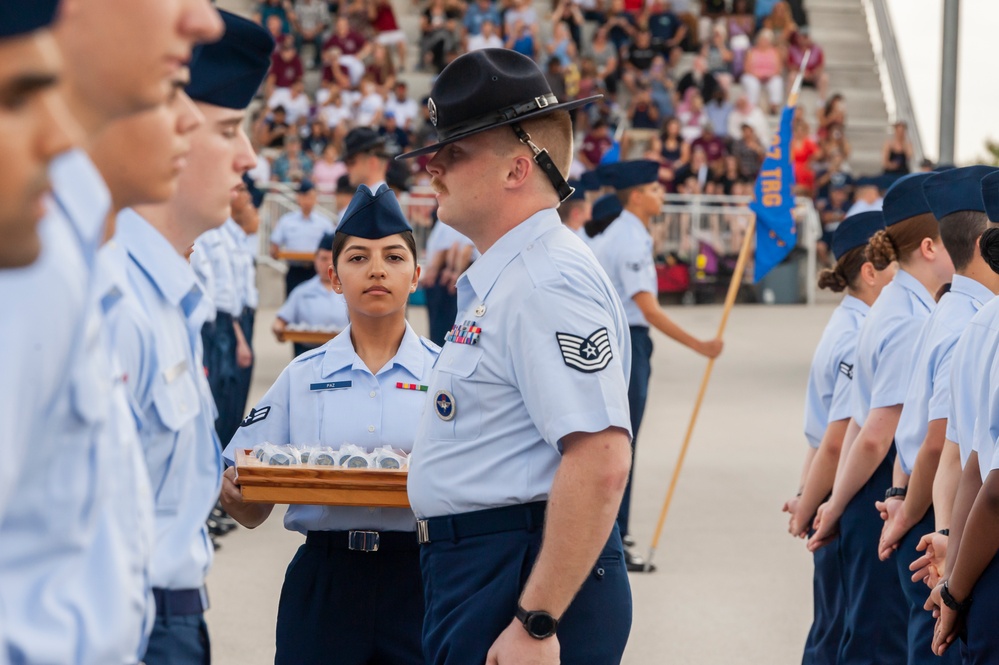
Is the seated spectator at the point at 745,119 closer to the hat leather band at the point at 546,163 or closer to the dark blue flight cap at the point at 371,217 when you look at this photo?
the dark blue flight cap at the point at 371,217

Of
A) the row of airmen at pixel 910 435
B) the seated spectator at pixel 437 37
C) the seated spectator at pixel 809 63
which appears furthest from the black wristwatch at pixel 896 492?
the seated spectator at pixel 809 63

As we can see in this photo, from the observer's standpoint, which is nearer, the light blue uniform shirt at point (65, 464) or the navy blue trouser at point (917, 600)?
the light blue uniform shirt at point (65, 464)

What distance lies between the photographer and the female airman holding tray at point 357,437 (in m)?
3.47

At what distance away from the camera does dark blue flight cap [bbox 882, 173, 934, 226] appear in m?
4.21

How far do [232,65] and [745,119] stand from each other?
20.0 m

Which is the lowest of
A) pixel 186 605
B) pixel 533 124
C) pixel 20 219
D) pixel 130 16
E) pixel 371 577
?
pixel 371 577

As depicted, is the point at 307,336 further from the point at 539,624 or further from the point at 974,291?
the point at 539,624

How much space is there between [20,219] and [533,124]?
181 cm

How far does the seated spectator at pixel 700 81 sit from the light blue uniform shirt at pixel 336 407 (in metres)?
19.5

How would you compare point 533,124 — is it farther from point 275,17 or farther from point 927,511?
point 275,17

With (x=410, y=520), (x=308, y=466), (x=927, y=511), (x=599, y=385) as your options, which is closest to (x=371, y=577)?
(x=410, y=520)

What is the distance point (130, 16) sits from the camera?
4.41 ft

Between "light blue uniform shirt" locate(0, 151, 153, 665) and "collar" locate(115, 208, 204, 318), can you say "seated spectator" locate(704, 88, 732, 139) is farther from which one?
"light blue uniform shirt" locate(0, 151, 153, 665)

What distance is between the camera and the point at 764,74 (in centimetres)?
2316
